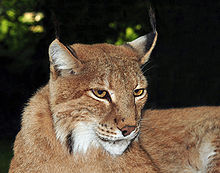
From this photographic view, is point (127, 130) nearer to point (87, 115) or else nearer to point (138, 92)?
point (87, 115)

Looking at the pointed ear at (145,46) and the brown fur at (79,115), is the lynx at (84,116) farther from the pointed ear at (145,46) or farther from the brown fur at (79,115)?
the pointed ear at (145,46)

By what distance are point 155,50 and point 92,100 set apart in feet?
12.7

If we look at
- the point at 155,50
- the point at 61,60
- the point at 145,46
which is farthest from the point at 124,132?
the point at 155,50

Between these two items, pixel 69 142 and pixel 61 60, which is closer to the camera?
pixel 61 60

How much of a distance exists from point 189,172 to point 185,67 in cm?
355

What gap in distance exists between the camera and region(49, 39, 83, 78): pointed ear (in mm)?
3338

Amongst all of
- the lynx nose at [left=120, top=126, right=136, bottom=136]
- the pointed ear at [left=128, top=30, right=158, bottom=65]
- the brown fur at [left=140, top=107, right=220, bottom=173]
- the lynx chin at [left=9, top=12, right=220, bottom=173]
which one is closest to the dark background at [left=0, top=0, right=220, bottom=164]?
the brown fur at [left=140, top=107, right=220, bottom=173]

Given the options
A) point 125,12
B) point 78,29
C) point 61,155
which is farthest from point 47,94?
point 125,12

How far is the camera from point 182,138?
180 inches

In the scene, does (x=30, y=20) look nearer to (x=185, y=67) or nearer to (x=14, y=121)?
(x=14, y=121)

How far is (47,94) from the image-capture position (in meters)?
3.71

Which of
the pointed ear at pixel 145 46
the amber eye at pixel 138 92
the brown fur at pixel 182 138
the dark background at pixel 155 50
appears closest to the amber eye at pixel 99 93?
the amber eye at pixel 138 92

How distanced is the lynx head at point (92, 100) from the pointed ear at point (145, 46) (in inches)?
14.0

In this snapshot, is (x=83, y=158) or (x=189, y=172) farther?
(x=189, y=172)
